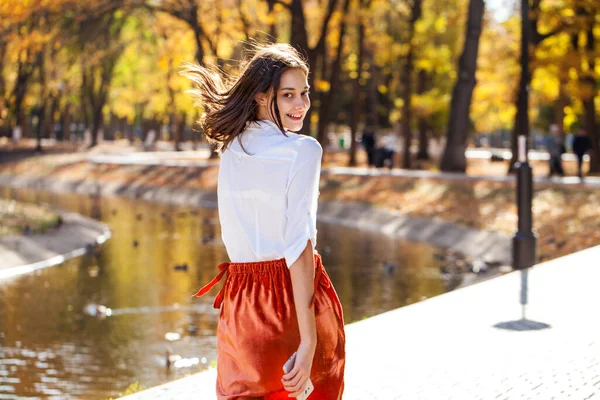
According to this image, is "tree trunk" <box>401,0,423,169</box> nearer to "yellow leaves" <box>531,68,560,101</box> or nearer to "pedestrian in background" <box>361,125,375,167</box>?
"pedestrian in background" <box>361,125,375,167</box>

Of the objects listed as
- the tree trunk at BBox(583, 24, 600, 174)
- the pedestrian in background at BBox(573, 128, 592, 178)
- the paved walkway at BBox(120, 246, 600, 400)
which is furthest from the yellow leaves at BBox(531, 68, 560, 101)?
the paved walkway at BBox(120, 246, 600, 400)

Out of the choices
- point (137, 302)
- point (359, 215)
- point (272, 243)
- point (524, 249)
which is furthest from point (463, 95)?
point (272, 243)

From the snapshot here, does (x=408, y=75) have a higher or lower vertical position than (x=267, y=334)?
higher

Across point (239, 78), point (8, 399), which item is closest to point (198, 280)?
point (8, 399)

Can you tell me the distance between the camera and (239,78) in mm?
4039

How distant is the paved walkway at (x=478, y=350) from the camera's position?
691 cm

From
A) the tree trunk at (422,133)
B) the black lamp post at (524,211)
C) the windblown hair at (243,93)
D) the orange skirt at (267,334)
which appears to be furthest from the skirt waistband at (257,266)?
the tree trunk at (422,133)

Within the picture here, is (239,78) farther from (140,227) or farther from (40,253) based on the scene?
(140,227)

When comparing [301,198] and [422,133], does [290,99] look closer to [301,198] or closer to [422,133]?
[301,198]

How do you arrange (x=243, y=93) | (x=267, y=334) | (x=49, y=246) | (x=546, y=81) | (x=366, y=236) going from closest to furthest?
1. (x=267, y=334)
2. (x=243, y=93)
3. (x=49, y=246)
4. (x=366, y=236)
5. (x=546, y=81)

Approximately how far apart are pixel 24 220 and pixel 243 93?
20.8 metres

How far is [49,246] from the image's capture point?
75.4ft

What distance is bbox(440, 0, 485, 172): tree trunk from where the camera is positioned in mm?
32219

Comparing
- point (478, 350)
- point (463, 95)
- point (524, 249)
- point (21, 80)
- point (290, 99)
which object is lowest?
point (524, 249)
